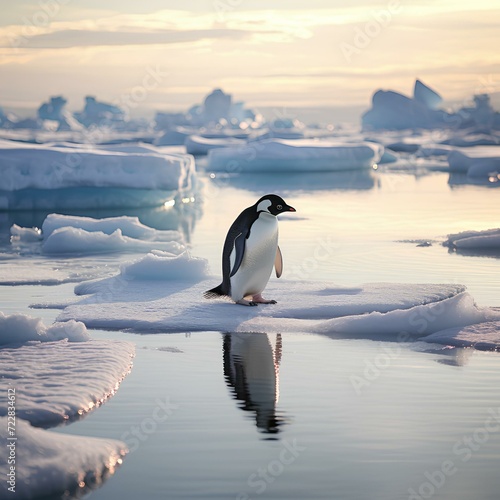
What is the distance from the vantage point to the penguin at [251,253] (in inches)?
305

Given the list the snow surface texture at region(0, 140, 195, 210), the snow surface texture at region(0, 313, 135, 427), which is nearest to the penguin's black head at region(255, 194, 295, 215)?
the snow surface texture at region(0, 313, 135, 427)

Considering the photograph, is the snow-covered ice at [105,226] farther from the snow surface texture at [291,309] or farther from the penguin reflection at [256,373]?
the penguin reflection at [256,373]

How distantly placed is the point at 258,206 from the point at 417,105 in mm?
70805

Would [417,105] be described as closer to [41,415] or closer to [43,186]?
[43,186]

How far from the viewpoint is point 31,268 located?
10680mm

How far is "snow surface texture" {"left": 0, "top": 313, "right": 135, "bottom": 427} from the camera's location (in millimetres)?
4859

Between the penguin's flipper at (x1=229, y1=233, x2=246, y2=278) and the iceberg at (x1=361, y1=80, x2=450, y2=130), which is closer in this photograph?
the penguin's flipper at (x1=229, y1=233, x2=246, y2=278)

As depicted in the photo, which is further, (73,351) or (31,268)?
(31,268)

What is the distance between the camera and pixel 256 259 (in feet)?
25.5

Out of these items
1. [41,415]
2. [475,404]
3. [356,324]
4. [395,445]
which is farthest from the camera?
[356,324]

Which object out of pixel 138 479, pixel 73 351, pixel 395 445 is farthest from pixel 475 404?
pixel 73 351

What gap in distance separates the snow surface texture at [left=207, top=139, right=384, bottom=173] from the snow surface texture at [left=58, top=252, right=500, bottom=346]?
23.8 m

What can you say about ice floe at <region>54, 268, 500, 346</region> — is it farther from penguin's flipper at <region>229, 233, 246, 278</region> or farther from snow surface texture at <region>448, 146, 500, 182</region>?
snow surface texture at <region>448, 146, 500, 182</region>

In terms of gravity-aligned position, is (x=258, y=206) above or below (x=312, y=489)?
above
